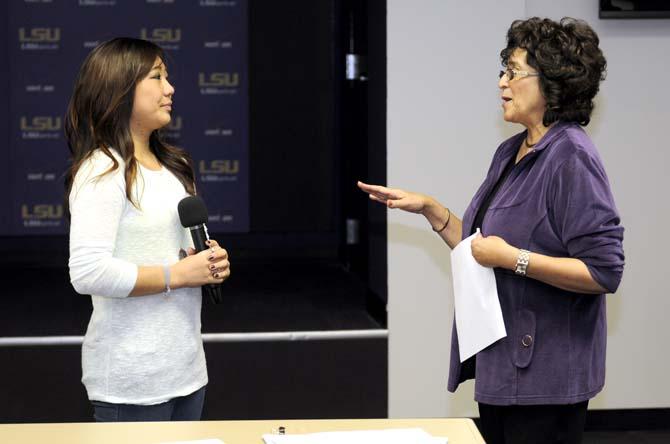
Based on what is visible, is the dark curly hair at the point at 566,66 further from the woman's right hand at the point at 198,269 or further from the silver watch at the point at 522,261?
the woman's right hand at the point at 198,269

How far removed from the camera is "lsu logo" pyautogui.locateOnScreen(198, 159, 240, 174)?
7.07 m

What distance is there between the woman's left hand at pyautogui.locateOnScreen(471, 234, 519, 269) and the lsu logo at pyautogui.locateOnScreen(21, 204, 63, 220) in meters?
5.04

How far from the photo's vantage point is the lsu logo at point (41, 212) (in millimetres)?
6910

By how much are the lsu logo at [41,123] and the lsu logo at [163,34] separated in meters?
0.85

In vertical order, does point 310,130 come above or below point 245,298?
above

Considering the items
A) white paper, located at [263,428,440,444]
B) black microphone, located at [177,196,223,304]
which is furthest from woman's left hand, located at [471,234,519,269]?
black microphone, located at [177,196,223,304]

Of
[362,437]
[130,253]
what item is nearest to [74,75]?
[130,253]

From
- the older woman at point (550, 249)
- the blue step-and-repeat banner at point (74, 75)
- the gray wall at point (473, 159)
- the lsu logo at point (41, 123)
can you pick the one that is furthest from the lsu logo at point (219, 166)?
the older woman at point (550, 249)

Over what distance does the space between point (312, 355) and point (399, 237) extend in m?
0.63

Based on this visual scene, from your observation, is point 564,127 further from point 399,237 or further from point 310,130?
point 310,130

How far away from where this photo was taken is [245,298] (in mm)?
5301

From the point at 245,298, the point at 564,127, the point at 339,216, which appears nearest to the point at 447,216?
the point at 564,127

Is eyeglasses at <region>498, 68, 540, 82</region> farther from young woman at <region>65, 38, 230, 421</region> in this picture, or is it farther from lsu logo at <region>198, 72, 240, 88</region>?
lsu logo at <region>198, 72, 240, 88</region>

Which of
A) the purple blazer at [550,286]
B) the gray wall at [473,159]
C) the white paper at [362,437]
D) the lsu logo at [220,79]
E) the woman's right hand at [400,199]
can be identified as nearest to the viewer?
the white paper at [362,437]
